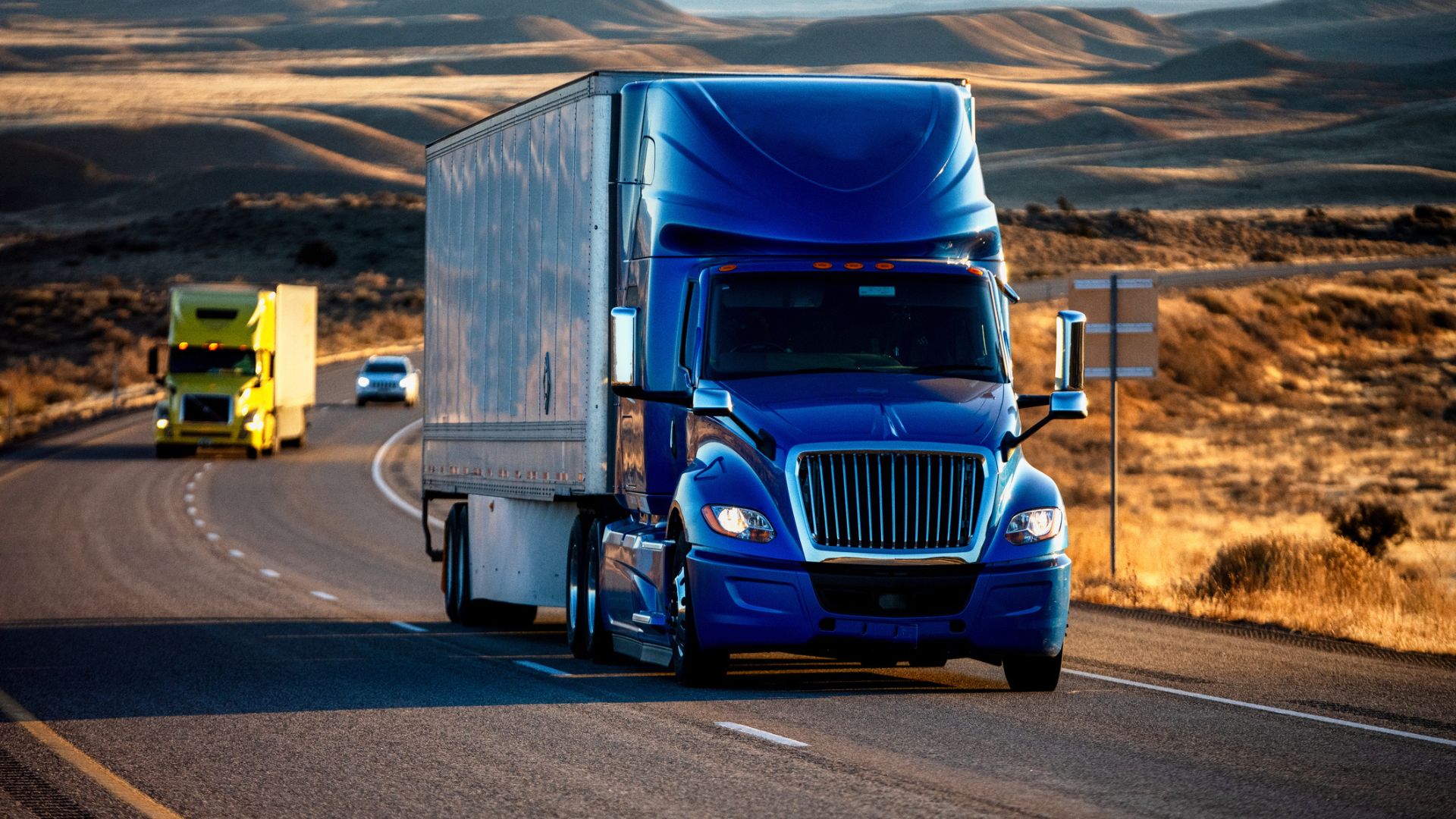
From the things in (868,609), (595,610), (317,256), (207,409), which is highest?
(317,256)

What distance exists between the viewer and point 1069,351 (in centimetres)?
1298

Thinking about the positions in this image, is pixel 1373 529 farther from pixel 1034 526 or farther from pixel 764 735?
pixel 764 735

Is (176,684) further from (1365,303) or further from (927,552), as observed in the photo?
(1365,303)

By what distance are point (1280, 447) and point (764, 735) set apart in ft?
122

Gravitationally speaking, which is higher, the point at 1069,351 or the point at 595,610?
the point at 1069,351

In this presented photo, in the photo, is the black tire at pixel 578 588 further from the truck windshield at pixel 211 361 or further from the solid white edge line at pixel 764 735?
the truck windshield at pixel 211 361

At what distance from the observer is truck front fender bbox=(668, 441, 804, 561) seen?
12289mm

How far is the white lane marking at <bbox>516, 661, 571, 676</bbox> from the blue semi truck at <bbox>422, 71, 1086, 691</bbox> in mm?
427

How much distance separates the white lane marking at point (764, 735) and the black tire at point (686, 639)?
49.5 inches

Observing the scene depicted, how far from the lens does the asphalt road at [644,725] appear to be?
9.27 meters

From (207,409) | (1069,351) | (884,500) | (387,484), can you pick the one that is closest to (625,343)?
(884,500)

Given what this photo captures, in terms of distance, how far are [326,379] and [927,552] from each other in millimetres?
57727

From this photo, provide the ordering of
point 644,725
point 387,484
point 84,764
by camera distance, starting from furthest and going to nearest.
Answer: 1. point 387,484
2. point 644,725
3. point 84,764

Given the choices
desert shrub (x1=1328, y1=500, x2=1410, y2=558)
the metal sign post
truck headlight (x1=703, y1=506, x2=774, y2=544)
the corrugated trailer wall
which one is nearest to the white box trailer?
the corrugated trailer wall
